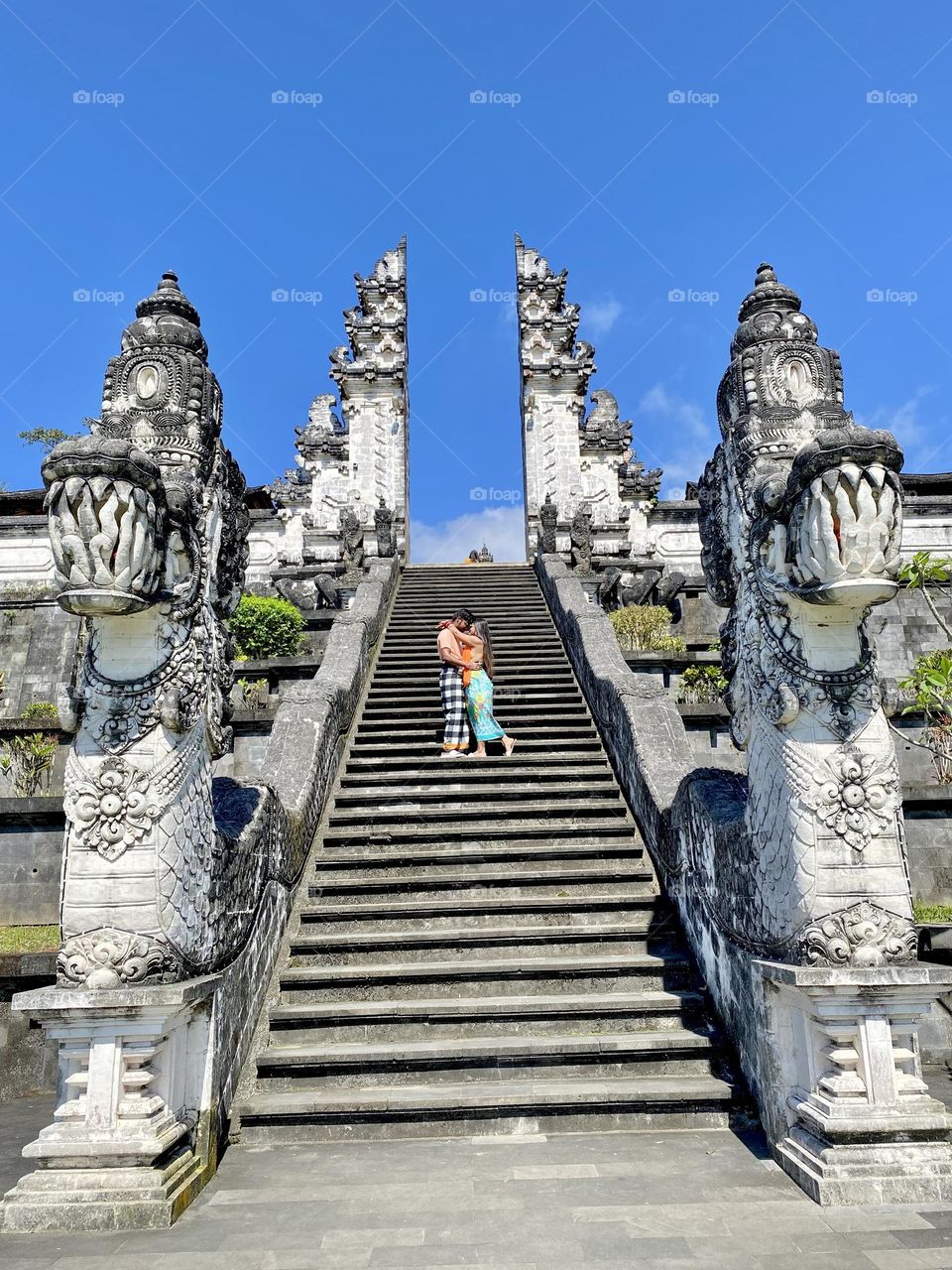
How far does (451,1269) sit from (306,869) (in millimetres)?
3290

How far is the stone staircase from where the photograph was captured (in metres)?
4.03

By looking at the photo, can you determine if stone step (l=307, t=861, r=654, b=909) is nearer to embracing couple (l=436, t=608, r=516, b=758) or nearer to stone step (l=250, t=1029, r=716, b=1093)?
stone step (l=250, t=1029, r=716, b=1093)

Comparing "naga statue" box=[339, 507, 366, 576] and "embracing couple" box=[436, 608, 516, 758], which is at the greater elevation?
"naga statue" box=[339, 507, 366, 576]

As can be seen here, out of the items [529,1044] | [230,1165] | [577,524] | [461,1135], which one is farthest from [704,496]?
[577,524]

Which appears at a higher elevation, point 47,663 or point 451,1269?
point 47,663

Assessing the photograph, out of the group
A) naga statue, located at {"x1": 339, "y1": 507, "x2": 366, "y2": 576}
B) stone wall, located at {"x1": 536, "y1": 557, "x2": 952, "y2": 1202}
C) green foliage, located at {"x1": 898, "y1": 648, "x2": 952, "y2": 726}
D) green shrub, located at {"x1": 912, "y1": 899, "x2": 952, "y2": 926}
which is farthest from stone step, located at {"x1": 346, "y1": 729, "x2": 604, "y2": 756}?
naga statue, located at {"x1": 339, "y1": 507, "x2": 366, "y2": 576}

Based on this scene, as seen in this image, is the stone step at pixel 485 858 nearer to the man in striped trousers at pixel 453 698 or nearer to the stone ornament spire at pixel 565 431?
the man in striped trousers at pixel 453 698

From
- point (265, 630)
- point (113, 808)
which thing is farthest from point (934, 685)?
point (265, 630)

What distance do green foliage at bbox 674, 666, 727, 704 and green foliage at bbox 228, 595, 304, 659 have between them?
16.7ft

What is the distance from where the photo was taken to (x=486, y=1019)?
4598mm

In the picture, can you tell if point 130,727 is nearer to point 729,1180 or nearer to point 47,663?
point 729,1180

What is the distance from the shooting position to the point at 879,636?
500 inches

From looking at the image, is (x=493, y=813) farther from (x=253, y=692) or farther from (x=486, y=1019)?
(x=253, y=692)

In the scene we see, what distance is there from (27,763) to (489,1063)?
5.86m
